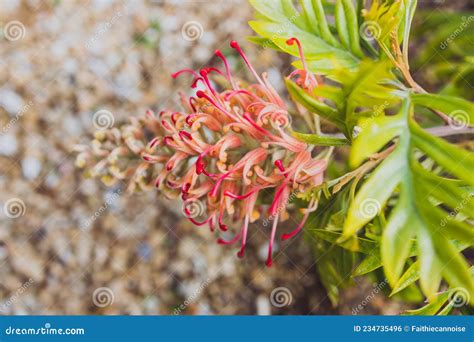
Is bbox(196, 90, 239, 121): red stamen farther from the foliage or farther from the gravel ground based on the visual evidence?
the gravel ground

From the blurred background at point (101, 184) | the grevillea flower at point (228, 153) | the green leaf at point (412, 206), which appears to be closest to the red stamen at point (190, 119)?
the grevillea flower at point (228, 153)

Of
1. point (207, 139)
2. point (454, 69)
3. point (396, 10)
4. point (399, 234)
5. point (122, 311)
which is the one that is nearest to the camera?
point (399, 234)

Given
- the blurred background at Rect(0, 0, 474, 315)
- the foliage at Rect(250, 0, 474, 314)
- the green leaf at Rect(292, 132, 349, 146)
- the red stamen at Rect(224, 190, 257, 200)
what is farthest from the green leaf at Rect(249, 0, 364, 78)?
the blurred background at Rect(0, 0, 474, 315)

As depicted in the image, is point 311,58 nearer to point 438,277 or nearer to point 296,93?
point 296,93

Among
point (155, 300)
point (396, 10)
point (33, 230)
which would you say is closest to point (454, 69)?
point (396, 10)

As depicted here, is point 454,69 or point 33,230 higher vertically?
point 454,69

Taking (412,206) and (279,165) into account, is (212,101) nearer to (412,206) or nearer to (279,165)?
(279,165)

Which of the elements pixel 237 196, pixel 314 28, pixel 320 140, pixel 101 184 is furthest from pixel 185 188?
pixel 101 184
